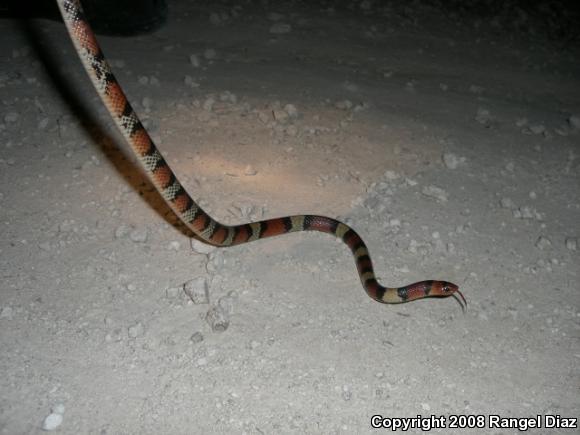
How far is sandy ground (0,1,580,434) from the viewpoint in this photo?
3268mm

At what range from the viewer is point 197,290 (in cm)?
376

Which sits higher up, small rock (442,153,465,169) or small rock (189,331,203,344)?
small rock (442,153,465,169)

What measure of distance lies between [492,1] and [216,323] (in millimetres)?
8092

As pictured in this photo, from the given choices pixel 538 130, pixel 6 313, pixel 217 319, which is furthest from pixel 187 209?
pixel 538 130

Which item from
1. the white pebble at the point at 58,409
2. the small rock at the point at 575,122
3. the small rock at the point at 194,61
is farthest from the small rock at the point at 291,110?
the white pebble at the point at 58,409

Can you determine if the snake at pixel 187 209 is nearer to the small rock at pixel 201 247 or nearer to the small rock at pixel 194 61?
the small rock at pixel 201 247

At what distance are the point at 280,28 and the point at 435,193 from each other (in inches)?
154

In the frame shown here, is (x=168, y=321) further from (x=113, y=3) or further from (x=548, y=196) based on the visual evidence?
(x=113, y=3)

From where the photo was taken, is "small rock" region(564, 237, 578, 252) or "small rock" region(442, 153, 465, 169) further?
"small rock" region(442, 153, 465, 169)

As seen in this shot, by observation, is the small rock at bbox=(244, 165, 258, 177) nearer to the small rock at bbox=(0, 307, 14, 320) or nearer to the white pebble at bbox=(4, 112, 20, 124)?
the small rock at bbox=(0, 307, 14, 320)

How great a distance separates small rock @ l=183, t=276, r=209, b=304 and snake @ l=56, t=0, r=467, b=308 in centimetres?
43

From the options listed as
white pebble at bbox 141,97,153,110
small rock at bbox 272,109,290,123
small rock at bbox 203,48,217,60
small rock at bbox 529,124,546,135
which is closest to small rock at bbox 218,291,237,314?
small rock at bbox 272,109,290,123

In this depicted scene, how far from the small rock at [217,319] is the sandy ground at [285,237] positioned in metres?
0.03

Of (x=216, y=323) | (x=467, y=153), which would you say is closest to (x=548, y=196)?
(x=467, y=153)
